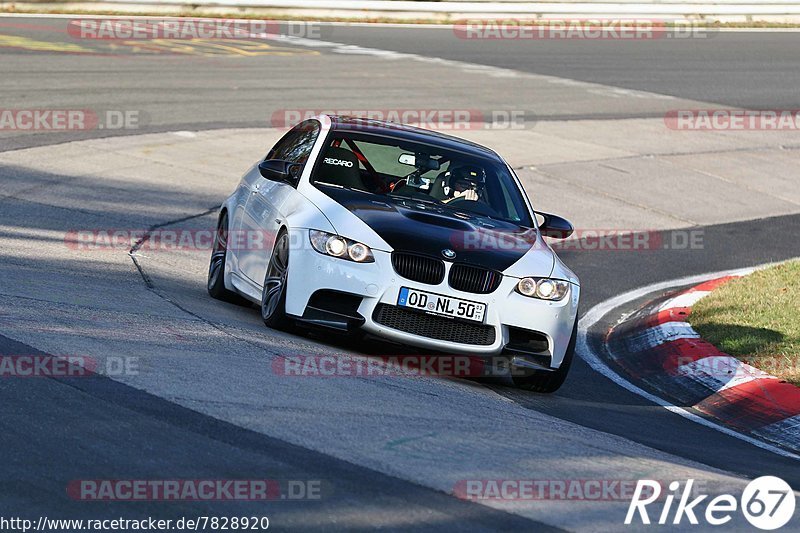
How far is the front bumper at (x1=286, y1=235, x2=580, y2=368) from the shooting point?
821cm

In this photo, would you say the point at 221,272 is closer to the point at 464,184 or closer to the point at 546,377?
the point at 464,184

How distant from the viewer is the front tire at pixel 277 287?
8.59 meters

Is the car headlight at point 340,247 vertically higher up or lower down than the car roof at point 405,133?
lower down

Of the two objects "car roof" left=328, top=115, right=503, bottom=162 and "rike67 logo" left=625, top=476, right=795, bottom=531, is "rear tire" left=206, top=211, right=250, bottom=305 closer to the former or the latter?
"car roof" left=328, top=115, right=503, bottom=162

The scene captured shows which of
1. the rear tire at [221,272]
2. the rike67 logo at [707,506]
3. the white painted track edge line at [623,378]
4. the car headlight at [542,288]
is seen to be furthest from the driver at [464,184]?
the rike67 logo at [707,506]

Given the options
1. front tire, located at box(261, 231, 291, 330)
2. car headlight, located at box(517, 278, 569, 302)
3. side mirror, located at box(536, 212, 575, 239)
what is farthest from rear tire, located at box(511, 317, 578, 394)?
front tire, located at box(261, 231, 291, 330)

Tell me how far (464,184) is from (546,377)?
1.80 m

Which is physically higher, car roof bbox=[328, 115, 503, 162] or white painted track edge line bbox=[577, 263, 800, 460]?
car roof bbox=[328, 115, 503, 162]

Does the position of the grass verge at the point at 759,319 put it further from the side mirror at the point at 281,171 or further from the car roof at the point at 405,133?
the side mirror at the point at 281,171

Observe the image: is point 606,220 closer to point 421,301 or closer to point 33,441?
point 421,301

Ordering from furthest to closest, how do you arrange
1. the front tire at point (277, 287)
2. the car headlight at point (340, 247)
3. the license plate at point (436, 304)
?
the front tire at point (277, 287) → the car headlight at point (340, 247) → the license plate at point (436, 304)

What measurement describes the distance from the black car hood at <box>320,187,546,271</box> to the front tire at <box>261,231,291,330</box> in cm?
52

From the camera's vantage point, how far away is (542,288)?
852 cm

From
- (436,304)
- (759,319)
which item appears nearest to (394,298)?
(436,304)
